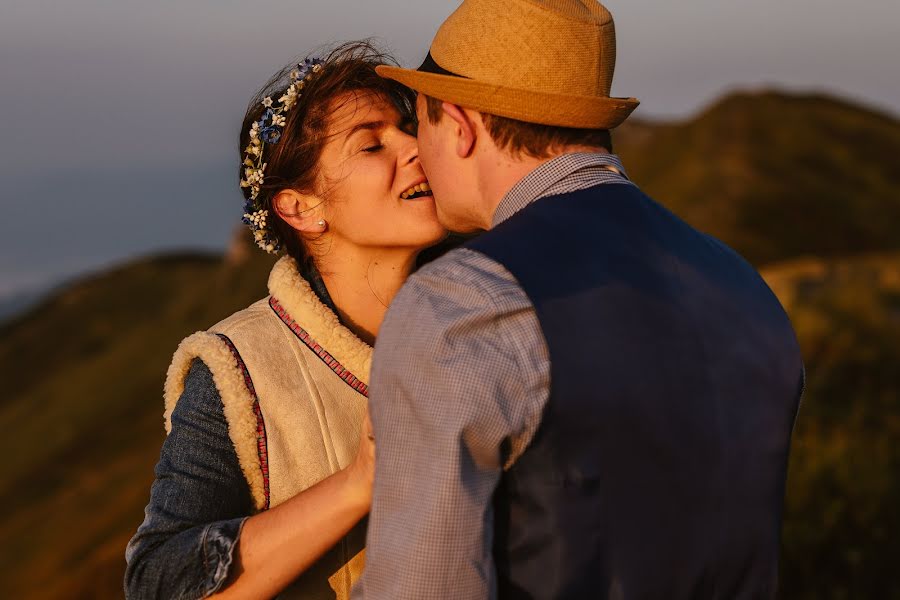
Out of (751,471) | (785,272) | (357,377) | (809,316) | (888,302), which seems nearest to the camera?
(751,471)

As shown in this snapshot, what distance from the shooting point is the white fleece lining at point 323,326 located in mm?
2832

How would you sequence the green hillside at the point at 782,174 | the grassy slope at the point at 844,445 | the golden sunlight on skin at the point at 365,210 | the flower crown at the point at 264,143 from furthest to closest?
the green hillside at the point at 782,174, the grassy slope at the point at 844,445, the flower crown at the point at 264,143, the golden sunlight on skin at the point at 365,210

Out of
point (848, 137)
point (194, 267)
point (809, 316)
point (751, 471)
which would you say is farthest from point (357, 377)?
point (194, 267)

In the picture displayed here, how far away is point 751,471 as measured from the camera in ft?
6.86

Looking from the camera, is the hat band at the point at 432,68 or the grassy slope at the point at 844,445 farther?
the grassy slope at the point at 844,445

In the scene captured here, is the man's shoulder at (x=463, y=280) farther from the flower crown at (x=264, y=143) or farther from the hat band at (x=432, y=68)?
the flower crown at (x=264, y=143)

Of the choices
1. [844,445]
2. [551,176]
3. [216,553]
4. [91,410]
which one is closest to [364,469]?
[216,553]

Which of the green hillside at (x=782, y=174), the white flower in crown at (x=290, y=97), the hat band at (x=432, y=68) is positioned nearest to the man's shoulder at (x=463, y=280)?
the hat band at (x=432, y=68)

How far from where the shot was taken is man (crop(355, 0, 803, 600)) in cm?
184

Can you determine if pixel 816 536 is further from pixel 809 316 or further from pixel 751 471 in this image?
pixel 751 471

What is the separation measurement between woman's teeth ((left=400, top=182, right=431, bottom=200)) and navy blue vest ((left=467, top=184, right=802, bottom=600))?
36.5 inches

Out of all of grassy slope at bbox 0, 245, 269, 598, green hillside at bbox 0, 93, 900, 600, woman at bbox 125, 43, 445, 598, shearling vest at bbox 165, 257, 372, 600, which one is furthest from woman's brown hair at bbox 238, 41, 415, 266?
grassy slope at bbox 0, 245, 269, 598

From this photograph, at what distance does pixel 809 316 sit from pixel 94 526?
1317cm

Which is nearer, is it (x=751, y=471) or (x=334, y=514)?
(x=751, y=471)
